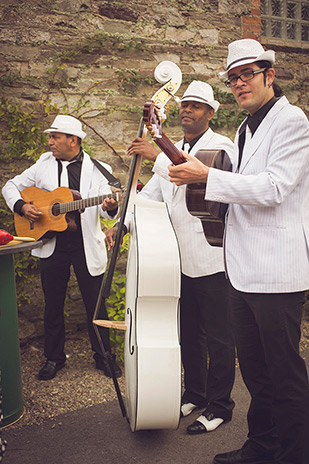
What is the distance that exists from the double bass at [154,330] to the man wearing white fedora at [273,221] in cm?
42

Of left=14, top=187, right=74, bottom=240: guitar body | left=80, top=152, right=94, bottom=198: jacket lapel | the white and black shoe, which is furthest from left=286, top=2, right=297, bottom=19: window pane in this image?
A: the white and black shoe

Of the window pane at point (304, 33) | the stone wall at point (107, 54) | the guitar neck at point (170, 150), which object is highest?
the window pane at point (304, 33)

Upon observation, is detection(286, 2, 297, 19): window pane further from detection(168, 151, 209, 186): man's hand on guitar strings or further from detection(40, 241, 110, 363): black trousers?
detection(168, 151, 209, 186): man's hand on guitar strings

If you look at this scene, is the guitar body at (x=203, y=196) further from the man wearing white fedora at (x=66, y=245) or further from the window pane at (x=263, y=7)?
the window pane at (x=263, y=7)

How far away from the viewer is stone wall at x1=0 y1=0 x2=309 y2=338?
15.1 ft

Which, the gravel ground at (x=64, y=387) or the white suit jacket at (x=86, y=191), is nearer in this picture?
the gravel ground at (x=64, y=387)

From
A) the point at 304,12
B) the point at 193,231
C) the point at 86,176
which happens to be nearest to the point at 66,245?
the point at 86,176

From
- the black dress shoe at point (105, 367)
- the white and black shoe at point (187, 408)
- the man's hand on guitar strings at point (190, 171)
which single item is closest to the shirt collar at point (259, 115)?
the man's hand on guitar strings at point (190, 171)

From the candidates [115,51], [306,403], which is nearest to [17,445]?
[306,403]

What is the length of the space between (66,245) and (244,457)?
2.14 meters

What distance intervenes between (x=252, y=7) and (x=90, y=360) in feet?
14.0

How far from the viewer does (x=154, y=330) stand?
2451mm

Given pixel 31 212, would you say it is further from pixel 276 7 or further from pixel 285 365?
pixel 276 7

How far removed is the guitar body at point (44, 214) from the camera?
12.4 ft
